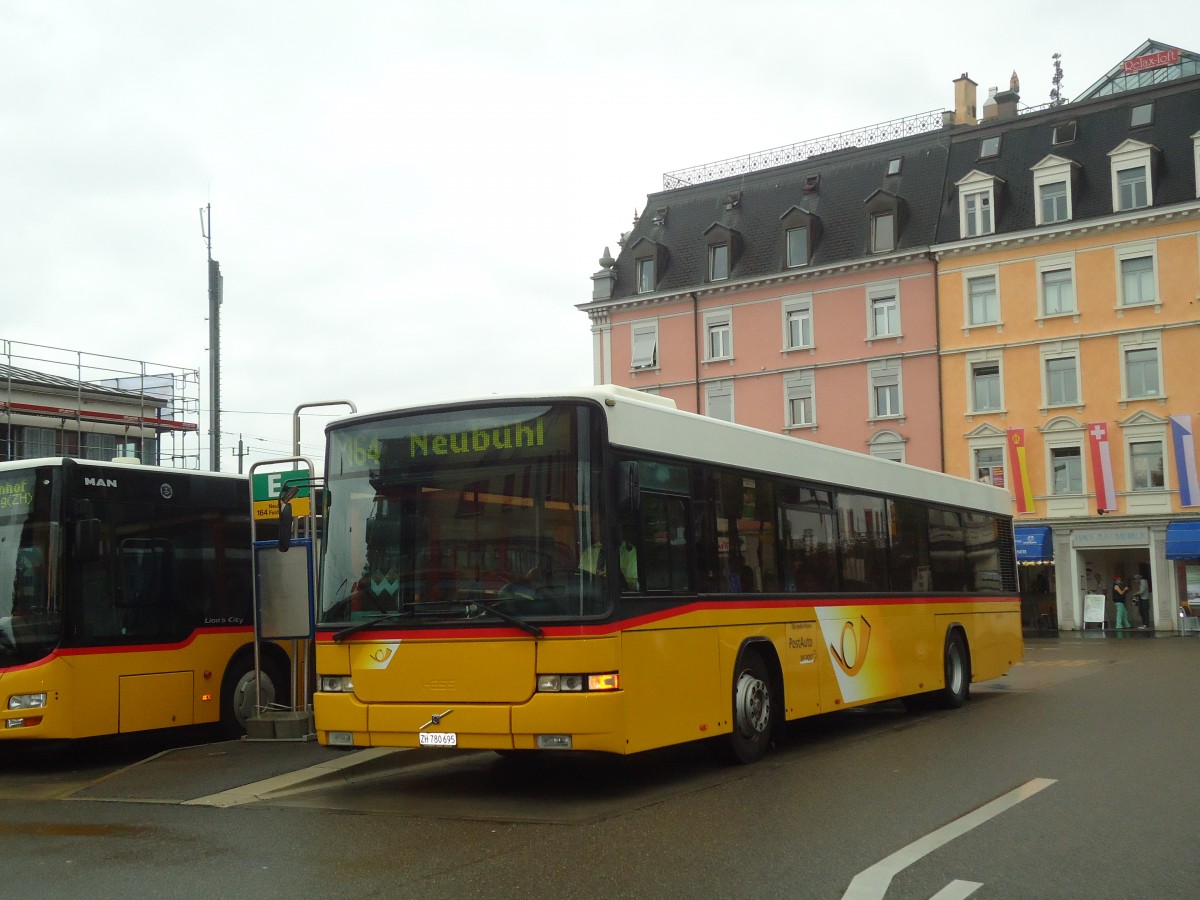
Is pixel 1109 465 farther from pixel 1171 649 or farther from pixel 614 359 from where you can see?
pixel 614 359

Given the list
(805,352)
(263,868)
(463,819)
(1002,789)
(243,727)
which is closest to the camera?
(263,868)

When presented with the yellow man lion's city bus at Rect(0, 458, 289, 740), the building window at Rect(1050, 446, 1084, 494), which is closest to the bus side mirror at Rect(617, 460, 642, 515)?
the yellow man lion's city bus at Rect(0, 458, 289, 740)

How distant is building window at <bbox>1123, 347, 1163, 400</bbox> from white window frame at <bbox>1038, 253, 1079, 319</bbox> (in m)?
2.28

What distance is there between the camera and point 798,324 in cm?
5194

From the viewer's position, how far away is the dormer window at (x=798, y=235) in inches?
2062

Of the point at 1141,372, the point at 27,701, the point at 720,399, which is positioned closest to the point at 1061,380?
the point at 1141,372

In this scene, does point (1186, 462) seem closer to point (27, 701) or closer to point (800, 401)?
point (800, 401)

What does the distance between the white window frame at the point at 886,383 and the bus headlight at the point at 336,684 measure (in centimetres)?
4090

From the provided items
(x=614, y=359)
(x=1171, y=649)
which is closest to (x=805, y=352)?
(x=614, y=359)

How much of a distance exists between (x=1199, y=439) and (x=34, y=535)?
127ft

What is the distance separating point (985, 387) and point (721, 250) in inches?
481

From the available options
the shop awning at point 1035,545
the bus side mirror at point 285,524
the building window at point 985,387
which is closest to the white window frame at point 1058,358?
the building window at point 985,387

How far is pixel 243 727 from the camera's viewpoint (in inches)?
598

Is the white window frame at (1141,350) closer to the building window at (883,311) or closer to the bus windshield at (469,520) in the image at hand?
the building window at (883,311)
